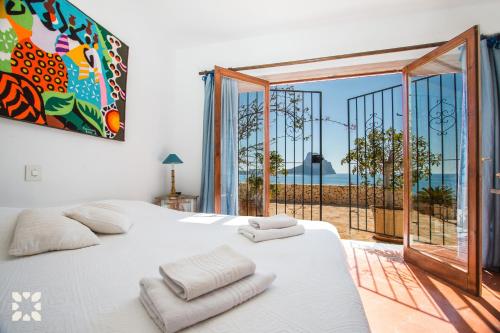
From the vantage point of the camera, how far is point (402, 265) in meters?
2.45

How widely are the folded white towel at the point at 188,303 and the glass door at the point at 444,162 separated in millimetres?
2147

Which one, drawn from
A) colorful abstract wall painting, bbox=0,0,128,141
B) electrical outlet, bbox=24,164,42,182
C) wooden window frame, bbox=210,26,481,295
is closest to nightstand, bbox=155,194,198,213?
colorful abstract wall painting, bbox=0,0,128,141

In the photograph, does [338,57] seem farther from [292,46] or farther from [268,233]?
[268,233]

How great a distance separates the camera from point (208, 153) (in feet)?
10.0

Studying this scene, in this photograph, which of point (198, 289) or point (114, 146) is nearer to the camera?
point (198, 289)

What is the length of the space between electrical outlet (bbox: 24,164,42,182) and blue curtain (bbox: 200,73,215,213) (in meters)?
1.66

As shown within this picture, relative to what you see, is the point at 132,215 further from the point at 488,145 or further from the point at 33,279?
the point at 488,145

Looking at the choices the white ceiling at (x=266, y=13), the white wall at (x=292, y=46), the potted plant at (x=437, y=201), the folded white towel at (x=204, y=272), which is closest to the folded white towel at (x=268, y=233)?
the folded white towel at (x=204, y=272)

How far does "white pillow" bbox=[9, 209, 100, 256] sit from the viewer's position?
1070mm

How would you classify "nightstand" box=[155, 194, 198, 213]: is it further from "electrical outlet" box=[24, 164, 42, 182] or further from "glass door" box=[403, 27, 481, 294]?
"glass door" box=[403, 27, 481, 294]

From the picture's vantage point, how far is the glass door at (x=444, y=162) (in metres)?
1.92

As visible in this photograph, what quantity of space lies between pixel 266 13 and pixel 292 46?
537mm

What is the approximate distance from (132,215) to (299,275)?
1406 mm

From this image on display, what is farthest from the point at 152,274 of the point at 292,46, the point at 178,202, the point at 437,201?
the point at 292,46
